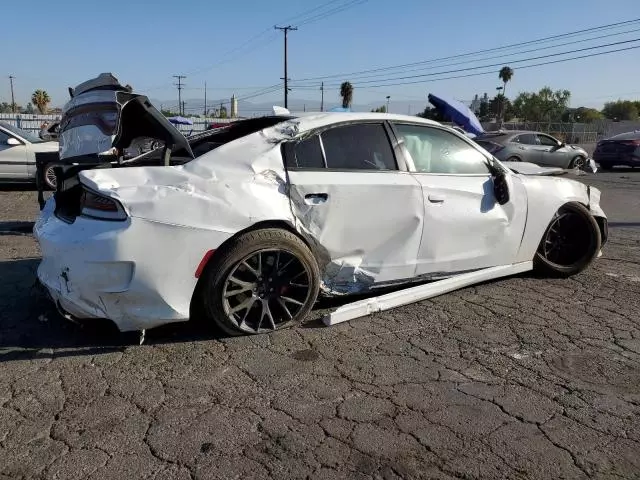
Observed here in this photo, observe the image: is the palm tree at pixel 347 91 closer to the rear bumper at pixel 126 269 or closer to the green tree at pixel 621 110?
the green tree at pixel 621 110

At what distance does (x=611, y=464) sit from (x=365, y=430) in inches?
44.2

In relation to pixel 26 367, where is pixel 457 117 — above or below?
above

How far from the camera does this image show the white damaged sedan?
10.8 ft

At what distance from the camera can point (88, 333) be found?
3781 millimetres

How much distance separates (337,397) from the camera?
3062 millimetres

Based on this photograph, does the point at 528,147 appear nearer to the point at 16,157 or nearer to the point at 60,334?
the point at 16,157

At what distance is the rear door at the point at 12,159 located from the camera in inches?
428

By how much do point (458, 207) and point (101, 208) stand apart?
2625mm

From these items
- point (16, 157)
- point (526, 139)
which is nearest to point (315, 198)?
point (16, 157)

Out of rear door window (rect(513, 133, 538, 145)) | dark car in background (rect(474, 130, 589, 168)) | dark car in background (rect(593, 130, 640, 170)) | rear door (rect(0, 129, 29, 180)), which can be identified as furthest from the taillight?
dark car in background (rect(593, 130, 640, 170))

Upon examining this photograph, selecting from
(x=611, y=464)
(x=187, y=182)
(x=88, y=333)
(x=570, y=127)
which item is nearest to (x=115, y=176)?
(x=187, y=182)

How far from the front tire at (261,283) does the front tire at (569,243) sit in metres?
2.56

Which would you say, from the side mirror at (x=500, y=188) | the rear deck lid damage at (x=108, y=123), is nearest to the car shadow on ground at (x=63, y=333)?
the rear deck lid damage at (x=108, y=123)

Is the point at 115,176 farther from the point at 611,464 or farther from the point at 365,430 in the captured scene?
the point at 611,464
